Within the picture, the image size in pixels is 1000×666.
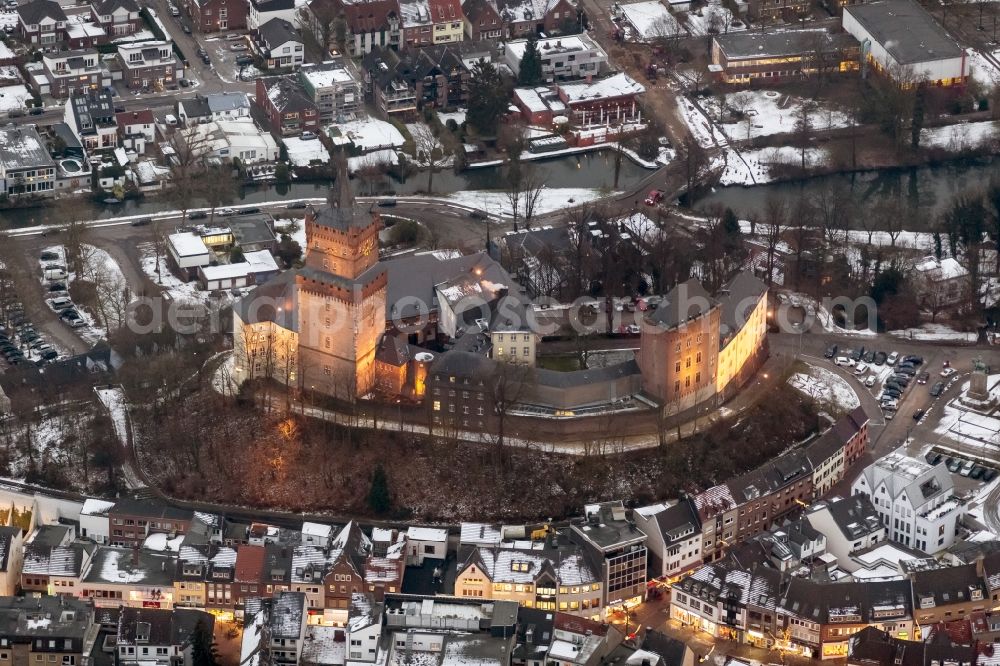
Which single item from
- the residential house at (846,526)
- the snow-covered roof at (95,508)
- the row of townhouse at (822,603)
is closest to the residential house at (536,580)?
the row of townhouse at (822,603)

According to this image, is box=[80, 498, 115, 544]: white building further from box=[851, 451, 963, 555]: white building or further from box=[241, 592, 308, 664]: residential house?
box=[851, 451, 963, 555]: white building

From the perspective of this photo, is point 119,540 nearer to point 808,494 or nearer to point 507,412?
point 507,412

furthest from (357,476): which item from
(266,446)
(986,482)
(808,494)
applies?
(986,482)

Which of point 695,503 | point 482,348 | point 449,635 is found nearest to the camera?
point 449,635

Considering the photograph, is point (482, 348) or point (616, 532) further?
point (482, 348)

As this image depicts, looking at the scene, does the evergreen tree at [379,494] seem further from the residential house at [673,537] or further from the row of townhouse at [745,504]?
the row of townhouse at [745,504]

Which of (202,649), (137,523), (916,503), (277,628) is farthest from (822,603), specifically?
(137,523)

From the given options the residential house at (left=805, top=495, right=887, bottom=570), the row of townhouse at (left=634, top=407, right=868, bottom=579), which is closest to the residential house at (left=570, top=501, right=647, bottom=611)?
the row of townhouse at (left=634, top=407, right=868, bottom=579)
